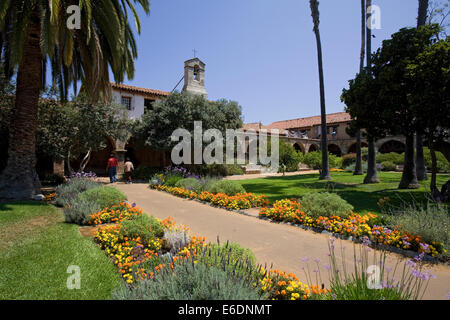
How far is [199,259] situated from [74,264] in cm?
203

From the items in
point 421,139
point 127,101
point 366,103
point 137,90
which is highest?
point 137,90

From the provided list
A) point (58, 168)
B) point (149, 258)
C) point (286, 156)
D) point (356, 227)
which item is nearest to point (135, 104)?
point (58, 168)

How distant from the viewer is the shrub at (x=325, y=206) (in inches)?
222

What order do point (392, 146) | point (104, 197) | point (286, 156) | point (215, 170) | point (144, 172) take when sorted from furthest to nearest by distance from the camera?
point (392, 146) < point (286, 156) < point (215, 170) < point (144, 172) < point (104, 197)

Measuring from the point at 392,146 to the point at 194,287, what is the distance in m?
39.5

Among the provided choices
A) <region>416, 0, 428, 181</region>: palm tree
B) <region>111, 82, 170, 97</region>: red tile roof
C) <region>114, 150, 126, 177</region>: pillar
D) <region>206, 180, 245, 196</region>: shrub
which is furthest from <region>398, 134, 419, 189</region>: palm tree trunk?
<region>111, 82, 170, 97</region>: red tile roof

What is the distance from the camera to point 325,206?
231 inches

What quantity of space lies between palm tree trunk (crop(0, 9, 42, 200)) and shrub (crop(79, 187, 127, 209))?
3340 millimetres

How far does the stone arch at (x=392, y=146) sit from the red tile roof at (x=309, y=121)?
6.00m

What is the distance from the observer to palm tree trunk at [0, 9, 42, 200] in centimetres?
807

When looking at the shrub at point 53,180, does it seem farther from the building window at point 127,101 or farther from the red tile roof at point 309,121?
the red tile roof at point 309,121

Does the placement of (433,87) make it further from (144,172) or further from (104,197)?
(144,172)
